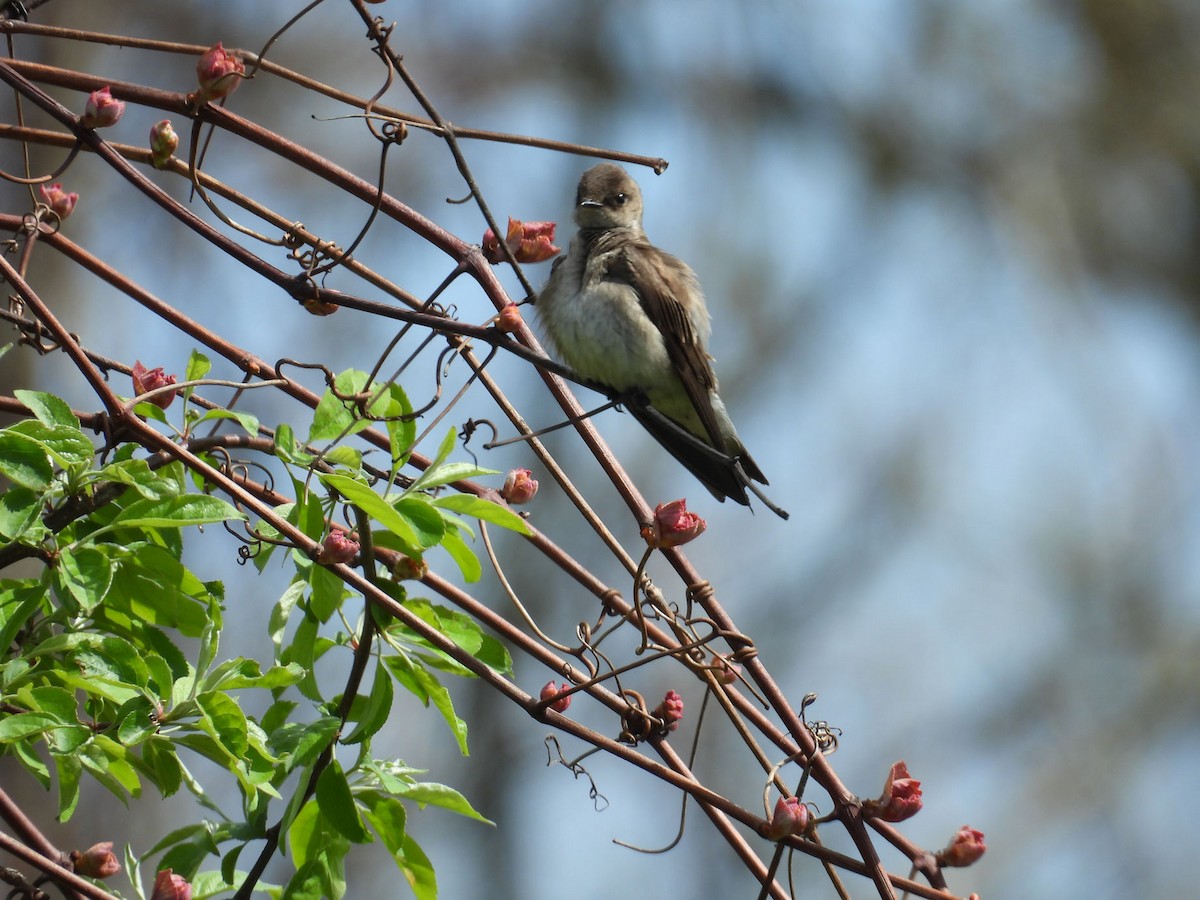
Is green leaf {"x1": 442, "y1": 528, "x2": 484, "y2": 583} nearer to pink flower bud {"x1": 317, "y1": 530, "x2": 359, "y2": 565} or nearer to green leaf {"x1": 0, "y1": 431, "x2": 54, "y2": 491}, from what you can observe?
pink flower bud {"x1": 317, "y1": 530, "x2": 359, "y2": 565}

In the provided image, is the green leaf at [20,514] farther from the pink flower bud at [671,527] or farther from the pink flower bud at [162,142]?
the pink flower bud at [671,527]

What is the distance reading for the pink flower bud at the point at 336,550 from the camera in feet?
5.01

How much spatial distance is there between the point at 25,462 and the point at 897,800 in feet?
3.81

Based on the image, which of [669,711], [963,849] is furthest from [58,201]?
[963,849]

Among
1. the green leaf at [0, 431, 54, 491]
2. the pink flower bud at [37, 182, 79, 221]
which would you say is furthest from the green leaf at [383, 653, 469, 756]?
the pink flower bud at [37, 182, 79, 221]

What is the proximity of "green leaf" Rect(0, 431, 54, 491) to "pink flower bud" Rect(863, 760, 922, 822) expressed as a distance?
1105mm

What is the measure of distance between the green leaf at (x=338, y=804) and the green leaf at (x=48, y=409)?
21.6 inches

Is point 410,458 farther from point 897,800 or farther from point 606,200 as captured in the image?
point 606,200

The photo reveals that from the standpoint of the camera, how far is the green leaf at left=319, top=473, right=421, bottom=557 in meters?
1.53

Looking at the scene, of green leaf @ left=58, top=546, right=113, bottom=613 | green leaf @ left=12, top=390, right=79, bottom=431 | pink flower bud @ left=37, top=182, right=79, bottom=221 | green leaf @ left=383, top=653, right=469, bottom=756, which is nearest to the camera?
green leaf @ left=58, top=546, right=113, bottom=613

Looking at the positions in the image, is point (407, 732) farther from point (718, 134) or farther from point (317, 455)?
point (317, 455)

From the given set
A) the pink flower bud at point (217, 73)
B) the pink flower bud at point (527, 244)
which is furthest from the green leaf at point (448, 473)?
the pink flower bud at point (217, 73)

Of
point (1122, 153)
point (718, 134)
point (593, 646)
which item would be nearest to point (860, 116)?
point (718, 134)

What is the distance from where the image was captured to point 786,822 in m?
1.52
